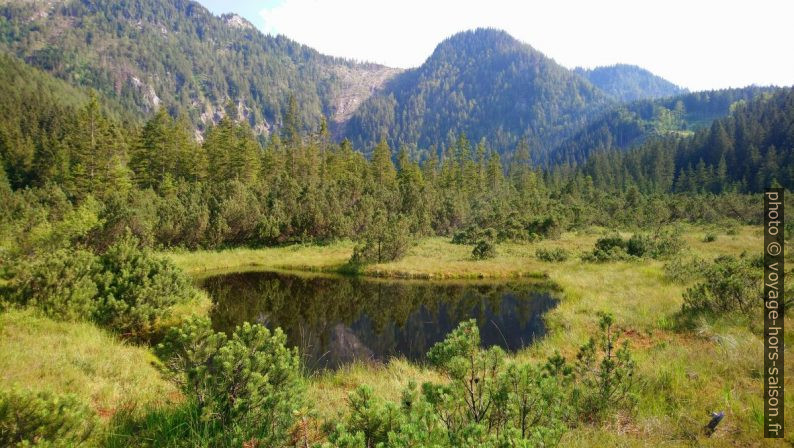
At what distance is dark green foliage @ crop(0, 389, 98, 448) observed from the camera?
3.21m

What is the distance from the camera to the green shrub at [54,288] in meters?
11.2

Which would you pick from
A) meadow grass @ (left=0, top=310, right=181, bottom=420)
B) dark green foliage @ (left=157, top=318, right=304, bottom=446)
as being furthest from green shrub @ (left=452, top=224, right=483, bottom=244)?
dark green foliage @ (left=157, top=318, right=304, bottom=446)

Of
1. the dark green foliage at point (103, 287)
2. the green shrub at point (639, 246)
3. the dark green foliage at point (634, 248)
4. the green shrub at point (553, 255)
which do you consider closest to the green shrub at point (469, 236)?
the green shrub at point (553, 255)

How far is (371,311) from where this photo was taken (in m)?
19.6

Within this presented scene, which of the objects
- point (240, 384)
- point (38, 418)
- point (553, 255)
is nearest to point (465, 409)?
point (240, 384)

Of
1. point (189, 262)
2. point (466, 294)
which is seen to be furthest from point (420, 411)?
point (189, 262)

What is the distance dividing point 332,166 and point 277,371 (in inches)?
2452

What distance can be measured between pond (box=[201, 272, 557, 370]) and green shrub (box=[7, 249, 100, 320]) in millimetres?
4770

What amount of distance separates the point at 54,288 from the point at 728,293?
21110 millimetres

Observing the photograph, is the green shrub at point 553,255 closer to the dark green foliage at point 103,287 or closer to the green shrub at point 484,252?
the green shrub at point 484,252

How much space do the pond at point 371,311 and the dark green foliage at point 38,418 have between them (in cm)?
821

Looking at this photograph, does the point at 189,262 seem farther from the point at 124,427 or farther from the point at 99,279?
the point at 124,427

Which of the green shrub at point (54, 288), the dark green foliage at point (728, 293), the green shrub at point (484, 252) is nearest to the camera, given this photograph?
the green shrub at point (54, 288)

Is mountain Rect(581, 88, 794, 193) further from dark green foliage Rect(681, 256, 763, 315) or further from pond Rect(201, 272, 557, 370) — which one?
dark green foliage Rect(681, 256, 763, 315)
